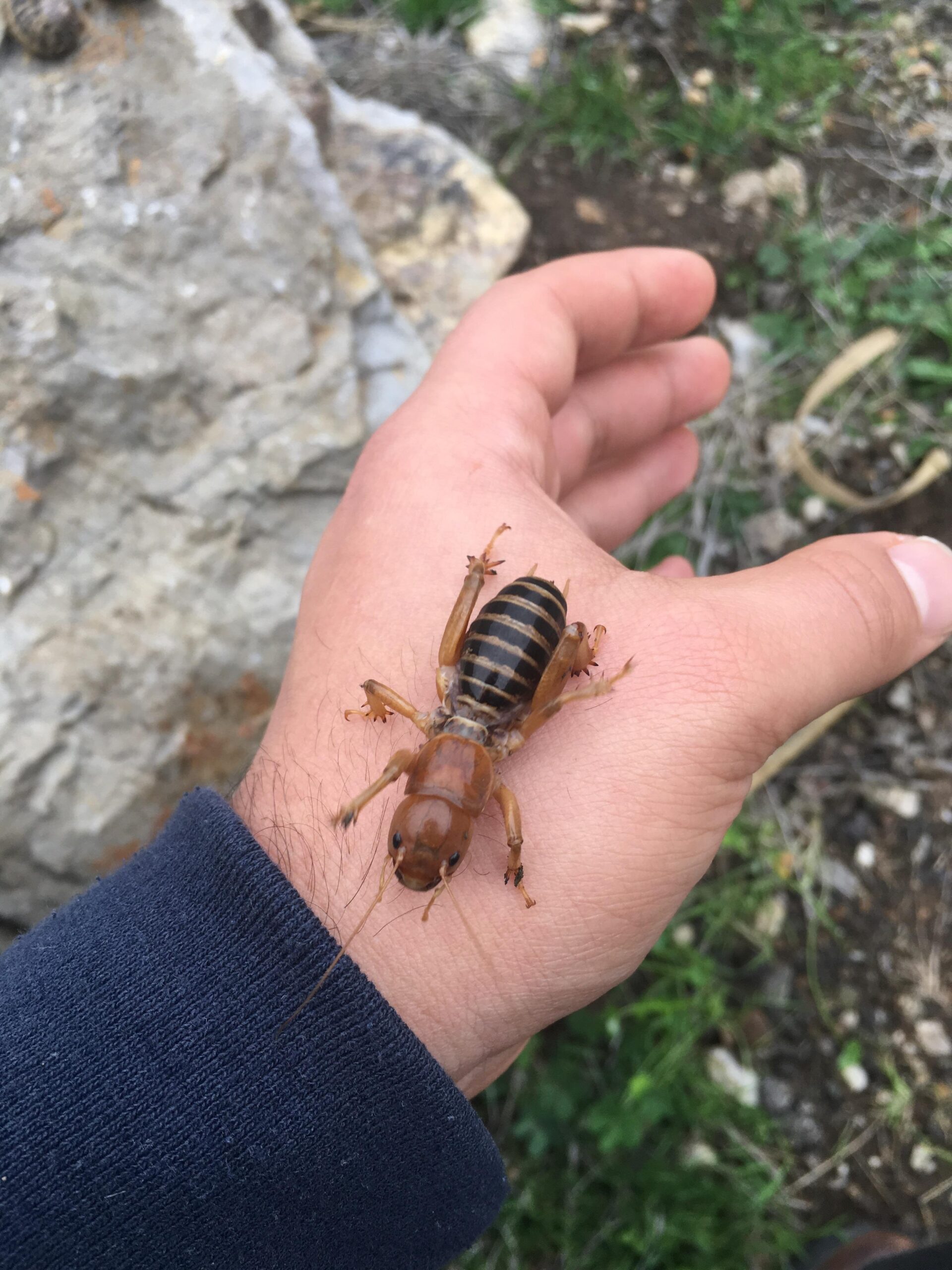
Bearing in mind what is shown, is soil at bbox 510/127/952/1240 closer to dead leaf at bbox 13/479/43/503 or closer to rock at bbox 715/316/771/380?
rock at bbox 715/316/771/380

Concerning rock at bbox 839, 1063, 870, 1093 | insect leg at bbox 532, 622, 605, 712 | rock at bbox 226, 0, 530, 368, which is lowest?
rock at bbox 839, 1063, 870, 1093

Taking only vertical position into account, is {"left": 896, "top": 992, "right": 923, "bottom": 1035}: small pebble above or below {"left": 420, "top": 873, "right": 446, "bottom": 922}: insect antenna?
below

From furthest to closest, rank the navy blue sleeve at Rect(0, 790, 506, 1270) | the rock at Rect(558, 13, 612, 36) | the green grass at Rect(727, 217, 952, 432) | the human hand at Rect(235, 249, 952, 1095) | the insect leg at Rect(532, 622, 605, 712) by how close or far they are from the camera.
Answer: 1. the rock at Rect(558, 13, 612, 36)
2. the green grass at Rect(727, 217, 952, 432)
3. the insect leg at Rect(532, 622, 605, 712)
4. the human hand at Rect(235, 249, 952, 1095)
5. the navy blue sleeve at Rect(0, 790, 506, 1270)

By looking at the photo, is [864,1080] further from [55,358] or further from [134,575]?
[55,358]

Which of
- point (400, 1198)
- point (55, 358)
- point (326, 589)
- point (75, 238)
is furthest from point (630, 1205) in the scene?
point (75, 238)

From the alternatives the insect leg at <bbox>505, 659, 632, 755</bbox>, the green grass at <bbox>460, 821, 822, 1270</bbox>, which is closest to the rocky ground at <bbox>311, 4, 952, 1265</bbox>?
the green grass at <bbox>460, 821, 822, 1270</bbox>

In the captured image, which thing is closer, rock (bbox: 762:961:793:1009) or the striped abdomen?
the striped abdomen
